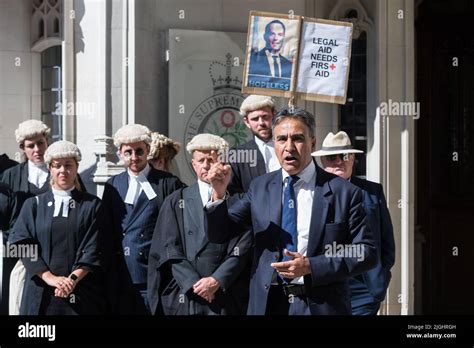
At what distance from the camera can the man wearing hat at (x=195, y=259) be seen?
6.38 meters

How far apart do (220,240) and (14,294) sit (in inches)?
49.7

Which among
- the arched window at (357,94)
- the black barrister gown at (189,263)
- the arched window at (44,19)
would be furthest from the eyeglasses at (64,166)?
the arched window at (357,94)

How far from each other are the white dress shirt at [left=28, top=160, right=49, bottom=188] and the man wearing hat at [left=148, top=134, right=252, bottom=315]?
733 millimetres

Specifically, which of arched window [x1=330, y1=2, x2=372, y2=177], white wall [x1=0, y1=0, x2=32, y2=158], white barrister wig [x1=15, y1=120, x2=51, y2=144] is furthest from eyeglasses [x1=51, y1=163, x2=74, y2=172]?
→ arched window [x1=330, y1=2, x2=372, y2=177]

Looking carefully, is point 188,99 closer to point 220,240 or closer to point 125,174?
point 125,174

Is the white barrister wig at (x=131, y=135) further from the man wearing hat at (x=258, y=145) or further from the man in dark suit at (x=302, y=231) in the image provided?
the man in dark suit at (x=302, y=231)

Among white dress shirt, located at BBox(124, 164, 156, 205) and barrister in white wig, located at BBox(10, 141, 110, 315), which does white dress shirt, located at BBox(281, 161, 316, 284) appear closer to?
white dress shirt, located at BBox(124, 164, 156, 205)

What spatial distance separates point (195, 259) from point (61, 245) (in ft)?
2.19

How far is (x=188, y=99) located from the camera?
8.12 meters

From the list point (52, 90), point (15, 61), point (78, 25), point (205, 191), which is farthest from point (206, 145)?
point (15, 61)

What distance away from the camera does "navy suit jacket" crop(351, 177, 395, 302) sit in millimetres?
6750

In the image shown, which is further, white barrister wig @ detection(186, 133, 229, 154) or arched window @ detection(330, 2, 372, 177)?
arched window @ detection(330, 2, 372, 177)

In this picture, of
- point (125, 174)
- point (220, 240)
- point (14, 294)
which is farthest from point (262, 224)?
point (14, 294)

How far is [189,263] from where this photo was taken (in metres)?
6.45
